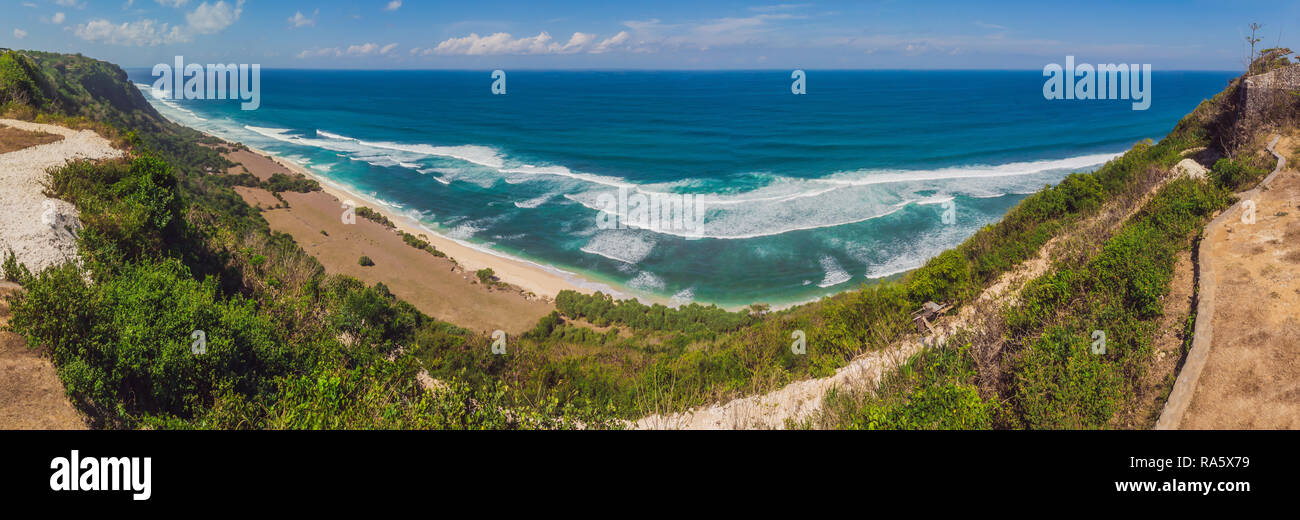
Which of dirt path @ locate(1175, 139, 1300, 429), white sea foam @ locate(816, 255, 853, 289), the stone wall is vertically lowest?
white sea foam @ locate(816, 255, 853, 289)

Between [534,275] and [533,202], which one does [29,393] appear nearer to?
[534,275]

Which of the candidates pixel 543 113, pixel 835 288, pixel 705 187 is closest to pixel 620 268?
pixel 835 288

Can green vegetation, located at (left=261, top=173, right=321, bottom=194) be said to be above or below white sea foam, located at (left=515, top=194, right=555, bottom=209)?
above

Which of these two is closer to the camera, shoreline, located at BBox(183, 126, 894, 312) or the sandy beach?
the sandy beach

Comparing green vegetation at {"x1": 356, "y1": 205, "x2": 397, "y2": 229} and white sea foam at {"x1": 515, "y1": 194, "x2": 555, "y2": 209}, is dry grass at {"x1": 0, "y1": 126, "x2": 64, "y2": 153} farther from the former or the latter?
white sea foam at {"x1": 515, "y1": 194, "x2": 555, "y2": 209}

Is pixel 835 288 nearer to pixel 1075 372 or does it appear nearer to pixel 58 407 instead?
pixel 1075 372

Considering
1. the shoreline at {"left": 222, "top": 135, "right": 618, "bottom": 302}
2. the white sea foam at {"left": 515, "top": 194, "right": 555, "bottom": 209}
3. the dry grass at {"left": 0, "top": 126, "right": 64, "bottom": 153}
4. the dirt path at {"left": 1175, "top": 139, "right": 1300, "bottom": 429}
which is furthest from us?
the white sea foam at {"left": 515, "top": 194, "right": 555, "bottom": 209}

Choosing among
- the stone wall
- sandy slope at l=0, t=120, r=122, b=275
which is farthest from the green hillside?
the stone wall
